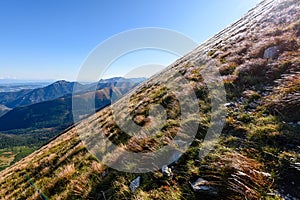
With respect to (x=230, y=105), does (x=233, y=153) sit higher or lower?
lower

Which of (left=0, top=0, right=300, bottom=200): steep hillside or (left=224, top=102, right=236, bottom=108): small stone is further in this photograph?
(left=224, top=102, right=236, bottom=108): small stone

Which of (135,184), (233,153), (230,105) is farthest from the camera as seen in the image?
(230,105)

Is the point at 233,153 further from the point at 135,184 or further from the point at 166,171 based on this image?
the point at 135,184

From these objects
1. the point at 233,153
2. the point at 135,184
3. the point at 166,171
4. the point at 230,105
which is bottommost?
the point at 135,184

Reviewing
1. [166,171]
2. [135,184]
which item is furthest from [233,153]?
[135,184]

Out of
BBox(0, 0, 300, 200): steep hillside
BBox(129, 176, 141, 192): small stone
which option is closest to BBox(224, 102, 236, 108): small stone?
BBox(0, 0, 300, 200): steep hillside

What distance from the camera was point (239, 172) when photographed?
466cm

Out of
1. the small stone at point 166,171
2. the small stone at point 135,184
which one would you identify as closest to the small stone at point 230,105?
the small stone at point 166,171

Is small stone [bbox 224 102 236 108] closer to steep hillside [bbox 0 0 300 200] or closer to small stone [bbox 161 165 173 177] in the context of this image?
steep hillside [bbox 0 0 300 200]

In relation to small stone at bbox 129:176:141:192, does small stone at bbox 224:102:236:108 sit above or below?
above

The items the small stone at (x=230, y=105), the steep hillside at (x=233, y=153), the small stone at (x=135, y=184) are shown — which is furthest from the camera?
the small stone at (x=230, y=105)

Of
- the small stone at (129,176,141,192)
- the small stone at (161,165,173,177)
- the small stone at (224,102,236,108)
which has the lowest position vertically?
the small stone at (129,176,141,192)

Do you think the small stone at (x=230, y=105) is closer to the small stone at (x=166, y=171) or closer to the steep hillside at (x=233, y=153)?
the steep hillside at (x=233, y=153)

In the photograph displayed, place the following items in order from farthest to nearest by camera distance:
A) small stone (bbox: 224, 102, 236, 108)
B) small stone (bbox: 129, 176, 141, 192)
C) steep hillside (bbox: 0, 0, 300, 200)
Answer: small stone (bbox: 224, 102, 236, 108) → small stone (bbox: 129, 176, 141, 192) → steep hillside (bbox: 0, 0, 300, 200)
